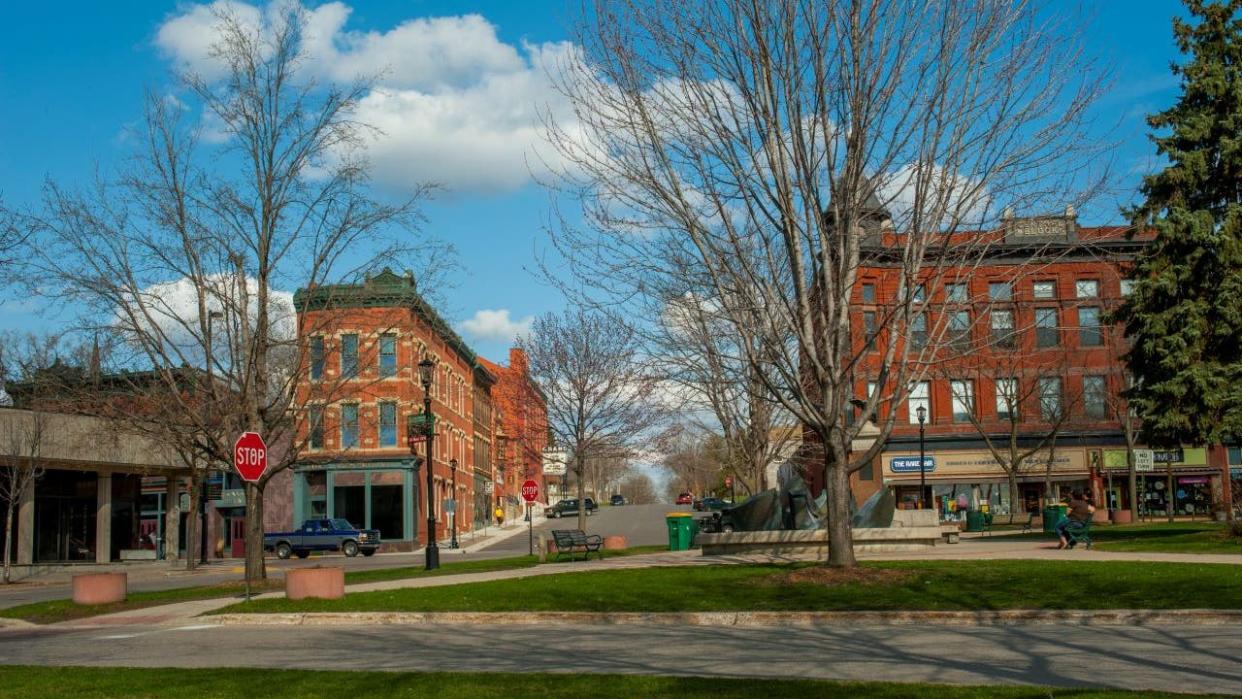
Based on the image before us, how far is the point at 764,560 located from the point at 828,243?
315 inches

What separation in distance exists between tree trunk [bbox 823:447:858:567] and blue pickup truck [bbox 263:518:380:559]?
3474 cm

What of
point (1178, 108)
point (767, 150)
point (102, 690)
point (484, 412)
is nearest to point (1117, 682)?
point (102, 690)

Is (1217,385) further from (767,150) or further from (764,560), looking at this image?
(767,150)

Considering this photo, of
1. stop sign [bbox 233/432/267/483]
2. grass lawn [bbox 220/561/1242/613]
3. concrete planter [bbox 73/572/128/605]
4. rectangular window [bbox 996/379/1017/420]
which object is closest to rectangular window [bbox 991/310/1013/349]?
grass lawn [bbox 220/561/1242/613]

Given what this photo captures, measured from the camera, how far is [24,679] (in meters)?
12.4

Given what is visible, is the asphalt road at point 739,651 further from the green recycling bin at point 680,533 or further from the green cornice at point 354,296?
the green recycling bin at point 680,533

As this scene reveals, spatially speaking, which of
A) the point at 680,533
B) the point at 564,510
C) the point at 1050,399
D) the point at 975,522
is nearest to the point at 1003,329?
the point at 680,533

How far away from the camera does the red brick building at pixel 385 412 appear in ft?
89.0

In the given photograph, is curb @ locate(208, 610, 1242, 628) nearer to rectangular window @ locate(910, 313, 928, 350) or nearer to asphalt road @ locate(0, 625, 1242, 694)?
asphalt road @ locate(0, 625, 1242, 694)

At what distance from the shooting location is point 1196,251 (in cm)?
3388

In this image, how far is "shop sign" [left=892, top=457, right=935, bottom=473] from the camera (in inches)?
2335

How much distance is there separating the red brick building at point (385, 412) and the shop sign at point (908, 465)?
22.1m

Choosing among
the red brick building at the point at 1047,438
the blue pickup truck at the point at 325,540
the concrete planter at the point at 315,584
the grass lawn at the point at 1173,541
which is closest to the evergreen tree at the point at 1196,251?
the grass lawn at the point at 1173,541

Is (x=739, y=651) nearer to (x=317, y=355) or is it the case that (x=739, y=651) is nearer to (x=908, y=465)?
(x=317, y=355)
